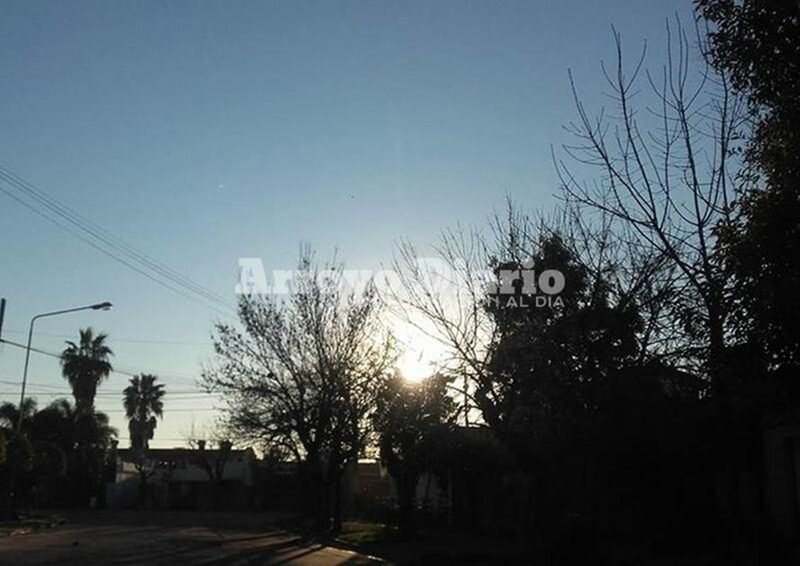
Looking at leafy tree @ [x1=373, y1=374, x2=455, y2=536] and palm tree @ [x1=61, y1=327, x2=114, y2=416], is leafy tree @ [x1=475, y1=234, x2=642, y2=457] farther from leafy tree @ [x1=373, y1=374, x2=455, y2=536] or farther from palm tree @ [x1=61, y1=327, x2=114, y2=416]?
palm tree @ [x1=61, y1=327, x2=114, y2=416]

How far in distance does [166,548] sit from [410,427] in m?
8.39

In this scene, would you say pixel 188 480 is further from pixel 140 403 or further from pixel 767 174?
pixel 767 174

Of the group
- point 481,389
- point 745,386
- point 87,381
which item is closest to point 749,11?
point 745,386

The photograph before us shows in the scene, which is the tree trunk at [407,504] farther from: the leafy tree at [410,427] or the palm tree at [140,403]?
the palm tree at [140,403]

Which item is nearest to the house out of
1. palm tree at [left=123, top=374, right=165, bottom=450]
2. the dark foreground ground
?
palm tree at [left=123, top=374, right=165, bottom=450]

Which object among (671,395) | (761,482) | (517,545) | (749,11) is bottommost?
(517,545)


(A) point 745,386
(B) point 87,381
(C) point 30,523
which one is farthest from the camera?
(B) point 87,381

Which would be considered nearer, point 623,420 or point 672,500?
point 623,420

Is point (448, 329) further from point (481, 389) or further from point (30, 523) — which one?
point (30, 523)

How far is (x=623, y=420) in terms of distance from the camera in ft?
62.6

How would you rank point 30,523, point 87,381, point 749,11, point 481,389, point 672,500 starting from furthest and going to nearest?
point 87,381 → point 30,523 → point 672,500 → point 481,389 → point 749,11

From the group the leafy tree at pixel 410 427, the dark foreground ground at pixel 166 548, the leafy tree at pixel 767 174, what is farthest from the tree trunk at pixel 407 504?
the leafy tree at pixel 767 174

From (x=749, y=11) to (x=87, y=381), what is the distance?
64.6 m

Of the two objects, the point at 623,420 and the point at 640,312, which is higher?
the point at 640,312
